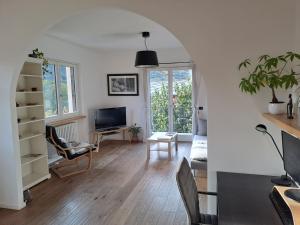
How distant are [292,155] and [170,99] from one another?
16.8 ft

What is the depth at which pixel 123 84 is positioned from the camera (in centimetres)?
695

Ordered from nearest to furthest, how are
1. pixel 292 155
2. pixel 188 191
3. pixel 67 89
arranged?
pixel 292 155 < pixel 188 191 < pixel 67 89

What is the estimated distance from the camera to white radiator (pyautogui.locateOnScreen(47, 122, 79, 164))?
16.2 ft

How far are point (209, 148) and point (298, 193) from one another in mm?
786

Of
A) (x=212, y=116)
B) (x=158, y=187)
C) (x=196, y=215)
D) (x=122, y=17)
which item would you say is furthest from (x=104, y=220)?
(x=122, y=17)

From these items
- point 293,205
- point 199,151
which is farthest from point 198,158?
point 293,205

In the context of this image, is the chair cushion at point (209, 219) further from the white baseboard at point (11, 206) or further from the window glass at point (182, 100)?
the window glass at point (182, 100)

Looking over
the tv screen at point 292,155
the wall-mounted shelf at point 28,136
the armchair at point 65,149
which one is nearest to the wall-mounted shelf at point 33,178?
the armchair at point 65,149

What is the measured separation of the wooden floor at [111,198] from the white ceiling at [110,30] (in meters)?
2.21

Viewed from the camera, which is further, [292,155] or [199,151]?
[199,151]

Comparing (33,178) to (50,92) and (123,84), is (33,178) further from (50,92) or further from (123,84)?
(123,84)

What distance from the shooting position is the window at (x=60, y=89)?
5.05 m

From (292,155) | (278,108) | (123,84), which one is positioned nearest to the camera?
(292,155)

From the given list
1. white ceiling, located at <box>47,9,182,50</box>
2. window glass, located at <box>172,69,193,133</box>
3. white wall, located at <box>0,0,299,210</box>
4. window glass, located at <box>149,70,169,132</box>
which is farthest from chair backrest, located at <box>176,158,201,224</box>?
window glass, located at <box>149,70,169,132</box>
